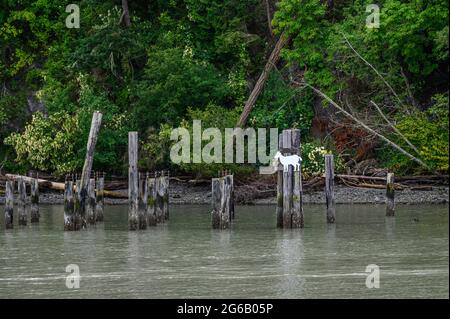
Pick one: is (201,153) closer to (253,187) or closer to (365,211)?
(253,187)

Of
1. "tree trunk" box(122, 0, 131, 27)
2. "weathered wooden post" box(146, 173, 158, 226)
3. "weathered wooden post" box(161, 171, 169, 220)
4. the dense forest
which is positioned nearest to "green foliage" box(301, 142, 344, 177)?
the dense forest

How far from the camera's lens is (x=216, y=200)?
111 ft

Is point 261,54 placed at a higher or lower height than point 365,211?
higher

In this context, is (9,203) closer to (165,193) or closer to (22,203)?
(22,203)

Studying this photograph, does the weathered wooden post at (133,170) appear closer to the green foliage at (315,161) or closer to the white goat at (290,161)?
the white goat at (290,161)

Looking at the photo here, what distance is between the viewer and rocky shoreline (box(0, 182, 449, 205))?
4275cm

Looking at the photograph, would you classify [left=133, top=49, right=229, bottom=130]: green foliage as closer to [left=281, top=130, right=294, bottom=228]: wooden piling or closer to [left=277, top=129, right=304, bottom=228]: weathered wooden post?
[left=277, top=129, right=304, bottom=228]: weathered wooden post

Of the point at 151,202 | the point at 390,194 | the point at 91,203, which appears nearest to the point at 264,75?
the point at 390,194

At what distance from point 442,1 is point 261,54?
35.1ft

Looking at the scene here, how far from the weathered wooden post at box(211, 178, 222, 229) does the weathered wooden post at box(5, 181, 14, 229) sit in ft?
18.2
